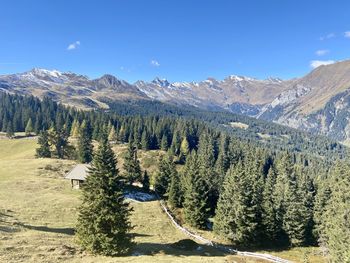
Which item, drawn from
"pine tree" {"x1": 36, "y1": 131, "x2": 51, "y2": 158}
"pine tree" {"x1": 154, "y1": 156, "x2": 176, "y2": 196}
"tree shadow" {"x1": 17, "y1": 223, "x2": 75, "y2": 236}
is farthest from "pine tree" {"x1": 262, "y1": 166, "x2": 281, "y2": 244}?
"pine tree" {"x1": 36, "y1": 131, "x2": 51, "y2": 158}

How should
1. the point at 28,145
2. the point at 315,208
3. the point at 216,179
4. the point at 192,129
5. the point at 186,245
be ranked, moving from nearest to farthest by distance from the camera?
the point at 186,245 < the point at 315,208 < the point at 216,179 < the point at 28,145 < the point at 192,129

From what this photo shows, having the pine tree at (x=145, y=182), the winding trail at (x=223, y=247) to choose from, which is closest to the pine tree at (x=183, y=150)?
the pine tree at (x=145, y=182)

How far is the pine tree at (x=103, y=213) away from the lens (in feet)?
124

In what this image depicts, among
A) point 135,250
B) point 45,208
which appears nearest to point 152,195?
point 45,208

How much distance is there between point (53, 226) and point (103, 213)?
16065mm

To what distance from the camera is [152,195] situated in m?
92.7

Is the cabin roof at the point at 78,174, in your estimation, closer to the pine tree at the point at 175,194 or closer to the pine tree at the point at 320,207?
the pine tree at the point at 175,194

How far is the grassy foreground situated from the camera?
35566 mm

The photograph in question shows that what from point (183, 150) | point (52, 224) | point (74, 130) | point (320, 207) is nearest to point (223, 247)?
point (320, 207)

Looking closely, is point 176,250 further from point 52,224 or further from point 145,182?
point 145,182

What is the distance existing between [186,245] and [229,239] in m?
12.0

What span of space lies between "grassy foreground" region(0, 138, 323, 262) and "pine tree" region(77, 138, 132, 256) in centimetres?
160

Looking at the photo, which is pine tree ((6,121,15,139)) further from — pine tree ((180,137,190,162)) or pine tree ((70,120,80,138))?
pine tree ((180,137,190,162))

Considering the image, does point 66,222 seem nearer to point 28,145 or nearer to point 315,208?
point 315,208
